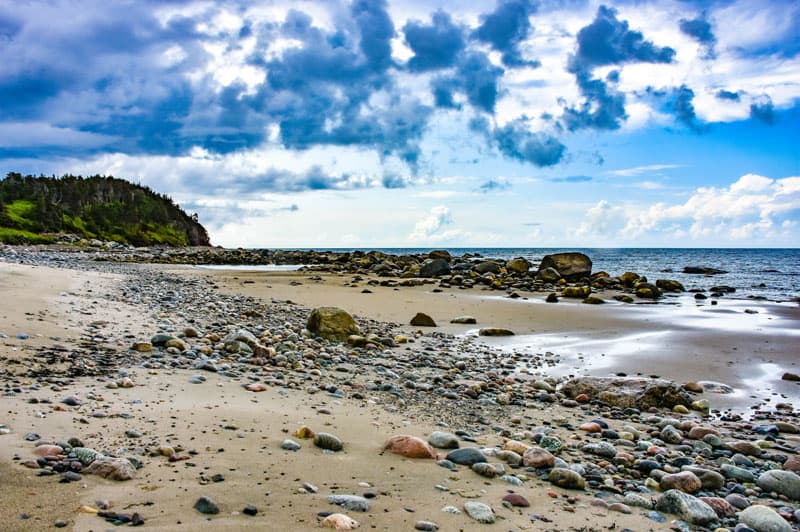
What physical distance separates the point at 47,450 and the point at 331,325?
7.11 metres

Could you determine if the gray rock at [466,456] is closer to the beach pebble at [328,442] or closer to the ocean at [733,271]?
the beach pebble at [328,442]

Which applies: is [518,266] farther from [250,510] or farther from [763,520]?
[250,510]

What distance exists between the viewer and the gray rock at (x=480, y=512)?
3369 millimetres

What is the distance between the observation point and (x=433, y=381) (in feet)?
25.1

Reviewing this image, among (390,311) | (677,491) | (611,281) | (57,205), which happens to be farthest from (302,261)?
(677,491)

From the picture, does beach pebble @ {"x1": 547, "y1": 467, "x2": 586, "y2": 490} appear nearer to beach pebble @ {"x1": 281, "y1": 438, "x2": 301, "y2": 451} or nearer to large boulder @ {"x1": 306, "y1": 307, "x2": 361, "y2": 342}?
beach pebble @ {"x1": 281, "y1": 438, "x2": 301, "y2": 451}

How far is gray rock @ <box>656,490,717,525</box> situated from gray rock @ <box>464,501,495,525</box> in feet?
4.47

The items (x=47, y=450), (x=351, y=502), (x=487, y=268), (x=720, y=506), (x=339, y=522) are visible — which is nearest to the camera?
(x=339, y=522)

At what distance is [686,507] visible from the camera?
378cm

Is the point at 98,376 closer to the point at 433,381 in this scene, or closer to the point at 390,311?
the point at 433,381

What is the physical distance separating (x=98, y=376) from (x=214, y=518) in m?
3.59

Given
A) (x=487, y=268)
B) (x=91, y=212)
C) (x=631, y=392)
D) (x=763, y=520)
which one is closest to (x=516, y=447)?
(x=763, y=520)

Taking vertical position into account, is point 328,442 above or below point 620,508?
above

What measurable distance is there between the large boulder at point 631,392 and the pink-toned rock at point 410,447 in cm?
360
